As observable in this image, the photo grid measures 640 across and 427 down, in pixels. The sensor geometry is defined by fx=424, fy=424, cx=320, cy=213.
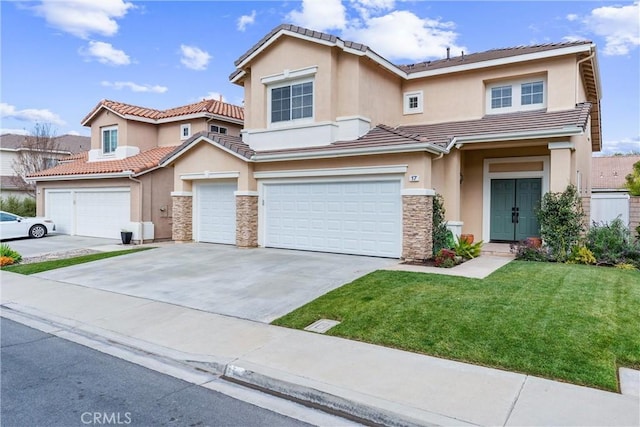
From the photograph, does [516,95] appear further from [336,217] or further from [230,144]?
[230,144]

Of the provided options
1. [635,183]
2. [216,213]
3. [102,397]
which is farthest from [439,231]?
[635,183]

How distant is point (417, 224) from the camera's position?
39.0 ft

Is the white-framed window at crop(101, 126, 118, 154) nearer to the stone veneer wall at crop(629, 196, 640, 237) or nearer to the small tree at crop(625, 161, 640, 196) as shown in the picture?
the stone veneer wall at crop(629, 196, 640, 237)

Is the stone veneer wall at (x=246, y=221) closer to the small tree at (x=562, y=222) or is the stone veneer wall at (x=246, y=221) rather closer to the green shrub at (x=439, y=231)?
the green shrub at (x=439, y=231)

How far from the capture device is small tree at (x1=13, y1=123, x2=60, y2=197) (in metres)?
32.6

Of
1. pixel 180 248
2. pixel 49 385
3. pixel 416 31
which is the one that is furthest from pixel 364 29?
pixel 49 385

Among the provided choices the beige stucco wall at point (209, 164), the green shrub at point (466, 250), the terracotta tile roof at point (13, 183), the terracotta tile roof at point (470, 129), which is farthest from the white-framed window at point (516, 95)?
the terracotta tile roof at point (13, 183)

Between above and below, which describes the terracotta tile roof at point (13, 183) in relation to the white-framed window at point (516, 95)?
below

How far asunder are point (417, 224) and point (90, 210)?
54.1 feet

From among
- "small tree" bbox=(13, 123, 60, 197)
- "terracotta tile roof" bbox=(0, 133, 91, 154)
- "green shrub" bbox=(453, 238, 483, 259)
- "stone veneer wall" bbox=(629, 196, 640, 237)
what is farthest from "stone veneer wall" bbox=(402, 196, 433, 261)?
"terracotta tile roof" bbox=(0, 133, 91, 154)

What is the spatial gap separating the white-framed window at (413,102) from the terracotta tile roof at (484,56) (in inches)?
33.4

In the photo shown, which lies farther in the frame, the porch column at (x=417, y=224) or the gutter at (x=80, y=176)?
the gutter at (x=80, y=176)

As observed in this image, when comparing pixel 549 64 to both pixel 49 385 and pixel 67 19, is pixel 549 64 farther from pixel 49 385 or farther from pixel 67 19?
pixel 67 19

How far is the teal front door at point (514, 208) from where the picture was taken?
15.0 m
